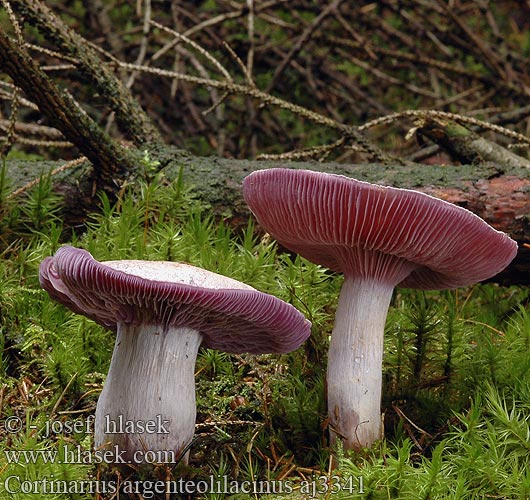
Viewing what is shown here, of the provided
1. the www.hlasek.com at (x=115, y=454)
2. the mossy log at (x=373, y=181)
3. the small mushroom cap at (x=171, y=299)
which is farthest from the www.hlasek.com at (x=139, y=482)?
the mossy log at (x=373, y=181)

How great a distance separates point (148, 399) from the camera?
196 centimetres

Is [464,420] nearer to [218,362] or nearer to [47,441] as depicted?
[218,362]

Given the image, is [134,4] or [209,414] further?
[134,4]

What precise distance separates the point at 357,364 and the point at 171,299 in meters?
0.70

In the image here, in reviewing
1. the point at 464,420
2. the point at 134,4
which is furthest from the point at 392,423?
the point at 134,4

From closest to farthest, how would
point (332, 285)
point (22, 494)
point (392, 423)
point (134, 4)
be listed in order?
point (22, 494) → point (392, 423) → point (332, 285) → point (134, 4)

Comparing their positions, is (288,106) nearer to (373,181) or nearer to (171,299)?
(373,181)

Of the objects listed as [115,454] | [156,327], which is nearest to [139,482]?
[115,454]

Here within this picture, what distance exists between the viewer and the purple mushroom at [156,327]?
1.83 m

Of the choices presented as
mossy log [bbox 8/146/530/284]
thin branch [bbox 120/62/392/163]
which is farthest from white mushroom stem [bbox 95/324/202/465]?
thin branch [bbox 120/62/392/163]

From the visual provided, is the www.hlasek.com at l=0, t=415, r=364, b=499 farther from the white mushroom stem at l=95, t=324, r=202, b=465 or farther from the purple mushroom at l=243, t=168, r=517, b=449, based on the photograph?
the purple mushroom at l=243, t=168, r=517, b=449

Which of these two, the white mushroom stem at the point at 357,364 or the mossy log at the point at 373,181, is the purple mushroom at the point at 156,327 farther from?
the mossy log at the point at 373,181

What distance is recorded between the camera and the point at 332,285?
2986 millimetres

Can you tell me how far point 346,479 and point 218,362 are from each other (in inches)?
32.0
